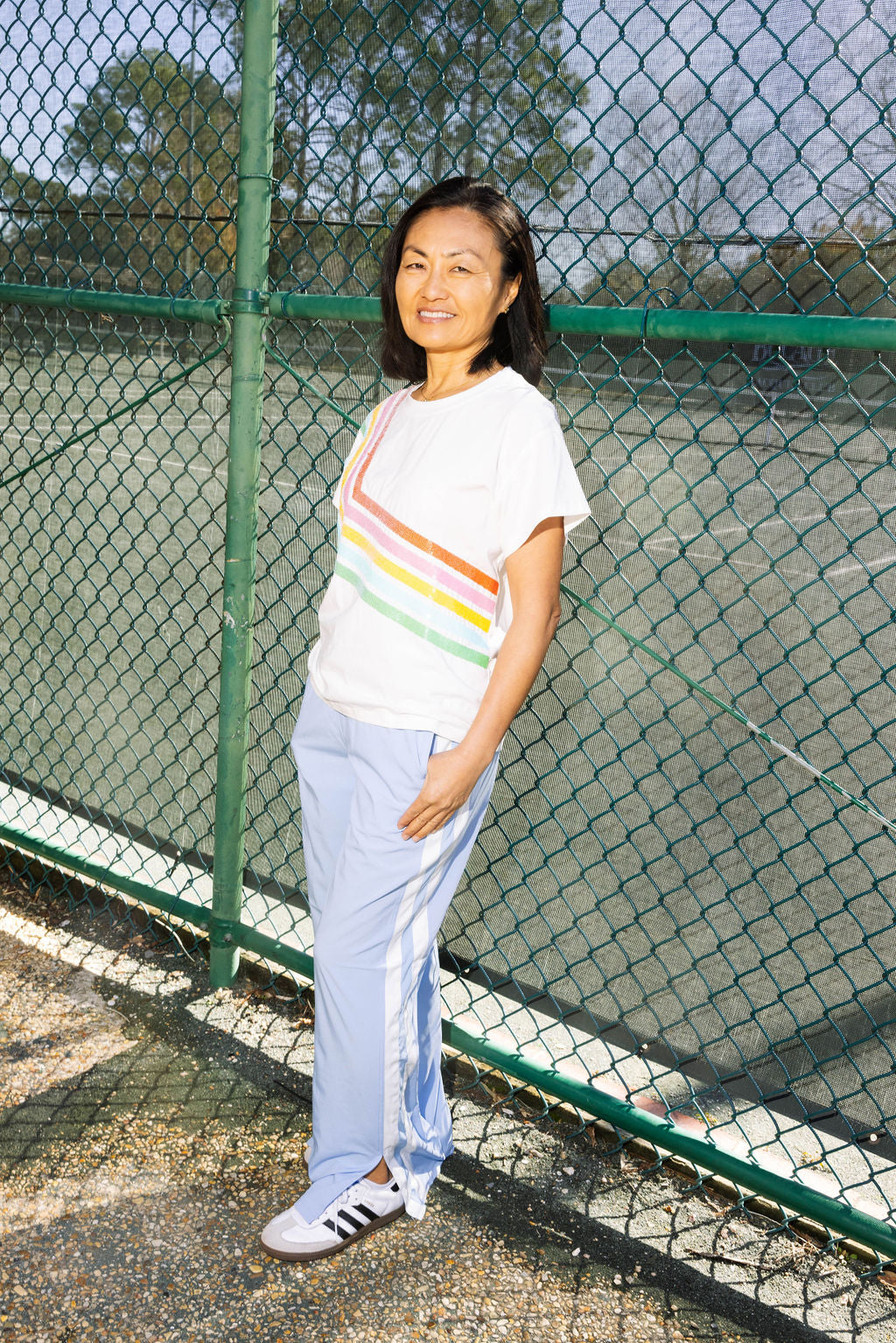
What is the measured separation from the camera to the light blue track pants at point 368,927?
5.89 feet

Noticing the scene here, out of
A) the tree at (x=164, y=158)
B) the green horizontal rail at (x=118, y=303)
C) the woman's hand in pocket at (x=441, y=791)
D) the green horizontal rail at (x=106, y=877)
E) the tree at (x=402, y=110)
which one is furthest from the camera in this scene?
the green horizontal rail at (x=106, y=877)

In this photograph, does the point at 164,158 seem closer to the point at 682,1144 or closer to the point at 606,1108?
the point at 606,1108

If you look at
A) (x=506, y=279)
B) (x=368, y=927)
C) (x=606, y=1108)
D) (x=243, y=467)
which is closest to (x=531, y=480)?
(x=506, y=279)

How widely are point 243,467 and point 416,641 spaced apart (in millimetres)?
956

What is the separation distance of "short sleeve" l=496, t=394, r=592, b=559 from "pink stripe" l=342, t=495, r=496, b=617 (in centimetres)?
10

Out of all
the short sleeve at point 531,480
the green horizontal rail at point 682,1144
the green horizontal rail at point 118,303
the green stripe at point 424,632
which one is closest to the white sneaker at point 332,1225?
the green horizontal rail at point 682,1144

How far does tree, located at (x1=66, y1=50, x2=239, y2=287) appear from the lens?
2.70 m

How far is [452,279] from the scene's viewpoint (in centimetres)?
171

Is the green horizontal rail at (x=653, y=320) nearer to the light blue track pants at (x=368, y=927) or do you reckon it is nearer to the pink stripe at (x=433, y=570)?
the pink stripe at (x=433, y=570)

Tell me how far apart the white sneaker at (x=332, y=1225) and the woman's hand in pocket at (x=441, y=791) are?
78 centimetres

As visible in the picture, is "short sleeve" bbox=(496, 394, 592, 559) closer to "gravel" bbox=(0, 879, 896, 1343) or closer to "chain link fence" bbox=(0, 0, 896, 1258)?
"chain link fence" bbox=(0, 0, 896, 1258)

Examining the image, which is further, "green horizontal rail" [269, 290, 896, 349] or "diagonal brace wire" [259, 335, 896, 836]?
"diagonal brace wire" [259, 335, 896, 836]

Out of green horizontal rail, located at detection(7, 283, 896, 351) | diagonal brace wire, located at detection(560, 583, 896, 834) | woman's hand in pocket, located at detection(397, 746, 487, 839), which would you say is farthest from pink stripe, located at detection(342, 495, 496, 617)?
green horizontal rail, located at detection(7, 283, 896, 351)

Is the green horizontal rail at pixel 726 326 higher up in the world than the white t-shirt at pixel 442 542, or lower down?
higher up
